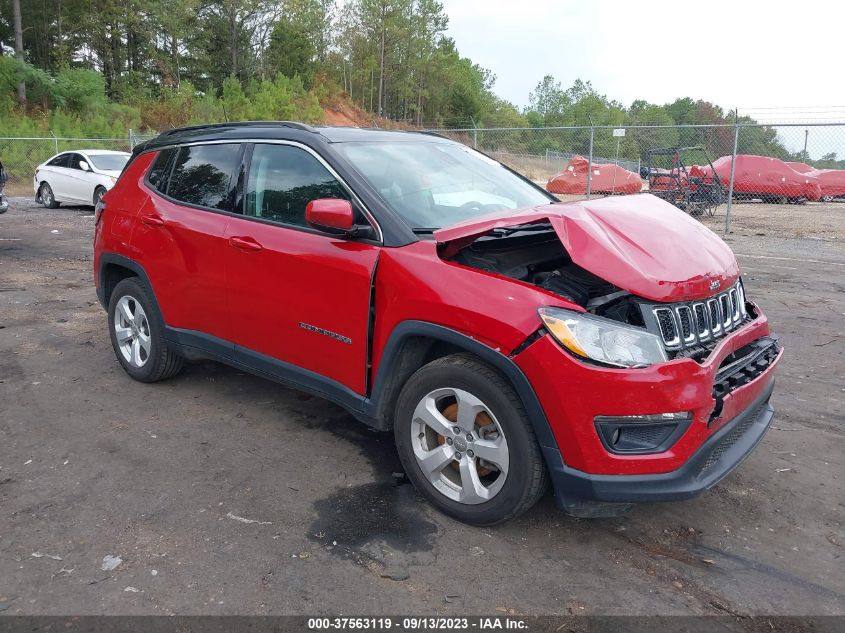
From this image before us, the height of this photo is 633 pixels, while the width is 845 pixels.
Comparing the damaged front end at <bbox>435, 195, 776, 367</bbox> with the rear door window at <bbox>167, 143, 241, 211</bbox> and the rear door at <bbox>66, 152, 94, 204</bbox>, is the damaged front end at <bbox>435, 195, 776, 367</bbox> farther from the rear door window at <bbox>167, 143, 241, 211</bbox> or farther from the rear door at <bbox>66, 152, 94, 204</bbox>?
the rear door at <bbox>66, 152, 94, 204</bbox>

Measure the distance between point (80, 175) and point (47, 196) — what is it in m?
1.92

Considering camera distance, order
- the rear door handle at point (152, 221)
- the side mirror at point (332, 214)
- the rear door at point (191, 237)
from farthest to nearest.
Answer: the rear door handle at point (152, 221) → the rear door at point (191, 237) → the side mirror at point (332, 214)

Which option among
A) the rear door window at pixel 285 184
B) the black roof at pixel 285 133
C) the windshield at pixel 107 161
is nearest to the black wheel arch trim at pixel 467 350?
the rear door window at pixel 285 184

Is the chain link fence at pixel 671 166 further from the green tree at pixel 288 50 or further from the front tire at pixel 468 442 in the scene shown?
the green tree at pixel 288 50

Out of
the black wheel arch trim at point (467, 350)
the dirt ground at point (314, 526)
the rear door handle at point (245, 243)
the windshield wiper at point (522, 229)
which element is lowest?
the dirt ground at point (314, 526)

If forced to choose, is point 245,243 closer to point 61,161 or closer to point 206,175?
point 206,175

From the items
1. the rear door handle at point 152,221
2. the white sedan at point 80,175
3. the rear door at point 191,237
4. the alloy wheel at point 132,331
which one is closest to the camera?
the rear door at point 191,237

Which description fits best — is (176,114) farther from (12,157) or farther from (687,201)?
(687,201)

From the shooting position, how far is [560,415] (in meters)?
2.67

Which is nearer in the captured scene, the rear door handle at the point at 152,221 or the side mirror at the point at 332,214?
the side mirror at the point at 332,214

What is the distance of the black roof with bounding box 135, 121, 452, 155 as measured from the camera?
379cm

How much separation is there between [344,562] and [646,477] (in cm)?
127

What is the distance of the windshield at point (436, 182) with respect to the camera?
3531 millimetres

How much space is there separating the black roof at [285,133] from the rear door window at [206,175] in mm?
88
